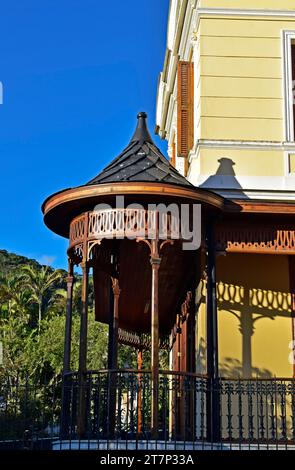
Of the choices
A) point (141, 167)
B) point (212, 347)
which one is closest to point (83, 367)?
point (212, 347)

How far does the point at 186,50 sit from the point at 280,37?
7.91ft

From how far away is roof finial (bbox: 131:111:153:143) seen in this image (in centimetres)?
1105

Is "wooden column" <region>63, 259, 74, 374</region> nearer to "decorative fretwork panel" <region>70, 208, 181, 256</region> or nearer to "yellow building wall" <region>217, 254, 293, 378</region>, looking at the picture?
"decorative fretwork panel" <region>70, 208, 181, 256</region>

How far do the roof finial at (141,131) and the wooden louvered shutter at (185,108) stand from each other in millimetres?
1504

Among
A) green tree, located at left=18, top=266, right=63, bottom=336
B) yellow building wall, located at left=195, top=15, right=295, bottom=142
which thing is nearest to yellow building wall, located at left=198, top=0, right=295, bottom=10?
yellow building wall, located at left=195, top=15, right=295, bottom=142

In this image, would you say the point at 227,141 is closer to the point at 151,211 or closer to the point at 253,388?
the point at 151,211

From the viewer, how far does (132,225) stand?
940 centimetres

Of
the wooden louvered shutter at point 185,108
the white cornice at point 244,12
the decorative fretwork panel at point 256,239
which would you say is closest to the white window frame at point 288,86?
the white cornice at point 244,12

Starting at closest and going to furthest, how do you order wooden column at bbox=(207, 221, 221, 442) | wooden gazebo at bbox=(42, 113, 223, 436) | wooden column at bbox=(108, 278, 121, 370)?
wooden gazebo at bbox=(42, 113, 223, 436) < wooden column at bbox=(207, 221, 221, 442) < wooden column at bbox=(108, 278, 121, 370)

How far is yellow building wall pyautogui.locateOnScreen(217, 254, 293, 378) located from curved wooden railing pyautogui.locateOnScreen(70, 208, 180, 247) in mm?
1761

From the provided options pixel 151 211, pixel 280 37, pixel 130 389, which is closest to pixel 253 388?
pixel 130 389

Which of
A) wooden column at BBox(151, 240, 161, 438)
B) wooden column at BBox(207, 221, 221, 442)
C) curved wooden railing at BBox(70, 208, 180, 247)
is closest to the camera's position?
wooden column at BBox(151, 240, 161, 438)

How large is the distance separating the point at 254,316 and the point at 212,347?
113cm

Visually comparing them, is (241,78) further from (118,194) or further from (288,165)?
(118,194)
